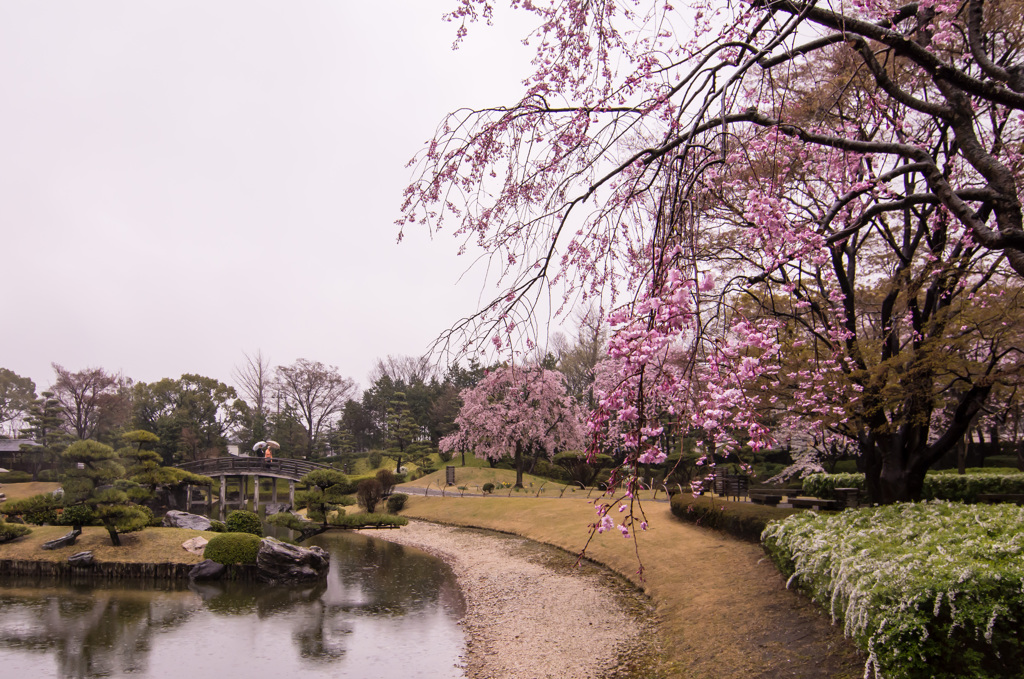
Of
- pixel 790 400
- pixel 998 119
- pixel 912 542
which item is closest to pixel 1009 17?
pixel 998 119

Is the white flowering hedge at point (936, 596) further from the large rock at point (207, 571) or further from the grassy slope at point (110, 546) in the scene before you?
the grassy slope at point (110, 546)

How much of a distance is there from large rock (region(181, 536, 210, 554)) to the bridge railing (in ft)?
50.9

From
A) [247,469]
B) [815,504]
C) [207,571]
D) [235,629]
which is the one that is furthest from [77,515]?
[815,504]

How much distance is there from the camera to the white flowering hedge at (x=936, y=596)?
14.9 feet

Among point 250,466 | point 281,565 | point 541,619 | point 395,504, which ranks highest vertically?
point 250,466

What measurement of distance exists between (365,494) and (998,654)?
79.2 feet

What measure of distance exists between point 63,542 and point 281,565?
540 cm

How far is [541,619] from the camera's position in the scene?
33.4 ft

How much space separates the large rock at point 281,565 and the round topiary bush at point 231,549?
0.74ft

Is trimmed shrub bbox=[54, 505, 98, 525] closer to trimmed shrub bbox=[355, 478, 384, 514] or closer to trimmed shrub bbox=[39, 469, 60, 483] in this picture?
trimmed shrub bbox=[355, 478, 384, 514]

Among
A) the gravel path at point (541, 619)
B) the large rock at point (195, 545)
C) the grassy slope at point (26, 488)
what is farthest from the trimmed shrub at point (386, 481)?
the grassy slope at point (26, 488)

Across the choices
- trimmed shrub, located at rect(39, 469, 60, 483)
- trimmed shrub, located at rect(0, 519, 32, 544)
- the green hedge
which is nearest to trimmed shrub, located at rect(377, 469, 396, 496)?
trimmed shrub, located at rect(0, 519, 32, 544)

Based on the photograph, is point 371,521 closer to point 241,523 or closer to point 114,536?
point 241,523

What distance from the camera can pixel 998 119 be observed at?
9523mm
